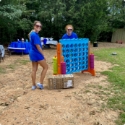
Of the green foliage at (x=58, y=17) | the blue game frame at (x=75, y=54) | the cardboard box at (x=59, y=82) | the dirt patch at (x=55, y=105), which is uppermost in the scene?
the green foliage at (x=58, y=17)

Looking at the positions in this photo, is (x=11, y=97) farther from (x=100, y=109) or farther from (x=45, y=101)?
(x=100, y=109)

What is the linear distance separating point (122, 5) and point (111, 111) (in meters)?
19.6

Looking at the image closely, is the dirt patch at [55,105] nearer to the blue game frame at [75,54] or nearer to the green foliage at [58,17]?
the blue game frame at [75,54]

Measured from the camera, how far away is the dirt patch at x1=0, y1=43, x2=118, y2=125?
3.47m

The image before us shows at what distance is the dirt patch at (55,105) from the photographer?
3.47 metres

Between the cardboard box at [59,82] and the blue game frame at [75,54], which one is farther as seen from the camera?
the blue game frame at [75,54]

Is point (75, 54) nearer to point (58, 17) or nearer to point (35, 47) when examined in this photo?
point (35, 47)

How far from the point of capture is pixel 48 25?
15.7 m

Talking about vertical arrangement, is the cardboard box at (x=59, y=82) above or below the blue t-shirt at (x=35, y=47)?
below

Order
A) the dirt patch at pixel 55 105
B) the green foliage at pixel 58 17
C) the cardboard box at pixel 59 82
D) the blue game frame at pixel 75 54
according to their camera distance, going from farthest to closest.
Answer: the green foliage at pixel 58 17, the blue game frame at pixel 75 54, the cardboard box at pixel 59 82, the dirt patch at pixel 55 105

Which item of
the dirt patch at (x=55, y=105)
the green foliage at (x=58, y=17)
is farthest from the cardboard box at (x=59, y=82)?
the green foliage at (x=58, y=17)

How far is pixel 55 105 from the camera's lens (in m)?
4.07

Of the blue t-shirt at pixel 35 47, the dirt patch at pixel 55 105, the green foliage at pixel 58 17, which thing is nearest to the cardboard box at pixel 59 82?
the dirt patch at pixel 55 105

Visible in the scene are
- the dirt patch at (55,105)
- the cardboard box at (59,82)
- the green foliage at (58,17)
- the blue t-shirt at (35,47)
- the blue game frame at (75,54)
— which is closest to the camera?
the dirt patch at (55,105)
